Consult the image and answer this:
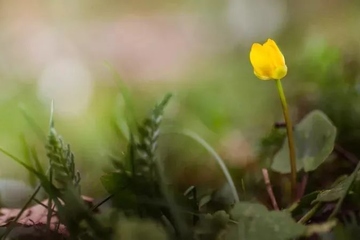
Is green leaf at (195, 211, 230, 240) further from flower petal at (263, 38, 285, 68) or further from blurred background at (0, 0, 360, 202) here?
blurred background at (0, 0, 360, 202)

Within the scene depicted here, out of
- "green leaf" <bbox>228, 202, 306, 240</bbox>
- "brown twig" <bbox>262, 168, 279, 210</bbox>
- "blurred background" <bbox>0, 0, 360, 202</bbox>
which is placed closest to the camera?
"green leaf" <bbox>228, 202, 306, 240</bbox>

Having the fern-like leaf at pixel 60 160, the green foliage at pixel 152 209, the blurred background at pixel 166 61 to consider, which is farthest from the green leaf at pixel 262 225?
the blurred background at pixel 166 61

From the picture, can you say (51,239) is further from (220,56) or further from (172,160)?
(220,56)

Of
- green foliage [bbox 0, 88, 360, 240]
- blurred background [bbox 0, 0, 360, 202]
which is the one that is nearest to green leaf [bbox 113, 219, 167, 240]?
green foliage [bbox 0, 88, 360, 240]

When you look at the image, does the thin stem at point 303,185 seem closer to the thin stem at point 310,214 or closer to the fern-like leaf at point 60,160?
the thin stem at point 310,214

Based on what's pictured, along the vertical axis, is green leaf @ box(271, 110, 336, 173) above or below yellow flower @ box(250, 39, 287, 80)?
below

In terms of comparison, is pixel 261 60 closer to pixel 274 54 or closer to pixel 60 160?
pixel 274 54

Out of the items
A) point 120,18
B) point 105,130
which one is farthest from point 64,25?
point 105,130
